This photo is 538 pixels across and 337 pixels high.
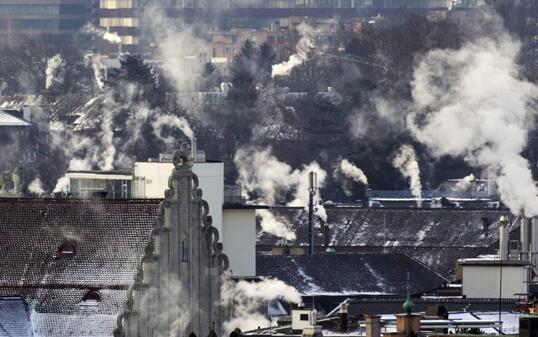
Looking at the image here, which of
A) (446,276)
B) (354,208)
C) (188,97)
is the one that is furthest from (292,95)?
(446,276)

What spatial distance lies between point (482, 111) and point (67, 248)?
52800 millimetres

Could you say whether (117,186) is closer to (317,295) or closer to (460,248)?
(317,295)

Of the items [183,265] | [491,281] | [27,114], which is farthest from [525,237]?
[27,114]

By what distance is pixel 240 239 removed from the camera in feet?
337

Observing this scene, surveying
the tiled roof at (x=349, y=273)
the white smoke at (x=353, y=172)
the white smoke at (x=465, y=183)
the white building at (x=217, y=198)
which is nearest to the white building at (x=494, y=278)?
the tiled roof at (x=349, y=273)

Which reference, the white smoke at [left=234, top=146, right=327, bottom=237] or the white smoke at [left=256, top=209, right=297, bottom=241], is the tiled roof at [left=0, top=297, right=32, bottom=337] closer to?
the white smoke at [left=256, top=209, right=297, bottom=241]

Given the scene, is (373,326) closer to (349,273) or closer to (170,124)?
(349,273)

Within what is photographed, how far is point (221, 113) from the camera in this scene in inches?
7160

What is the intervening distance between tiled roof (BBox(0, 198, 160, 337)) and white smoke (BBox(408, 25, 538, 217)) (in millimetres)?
28435

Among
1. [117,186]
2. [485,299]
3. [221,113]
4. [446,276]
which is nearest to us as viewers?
[485,299]

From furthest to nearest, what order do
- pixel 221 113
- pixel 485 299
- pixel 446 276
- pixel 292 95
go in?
pixel 292 95, pixel 221 113, pixel 446 276, pixel 485 299

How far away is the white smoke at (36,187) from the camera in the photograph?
138 m

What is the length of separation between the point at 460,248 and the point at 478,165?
78.6ft

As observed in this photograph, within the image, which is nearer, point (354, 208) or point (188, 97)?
point (354, 208)
